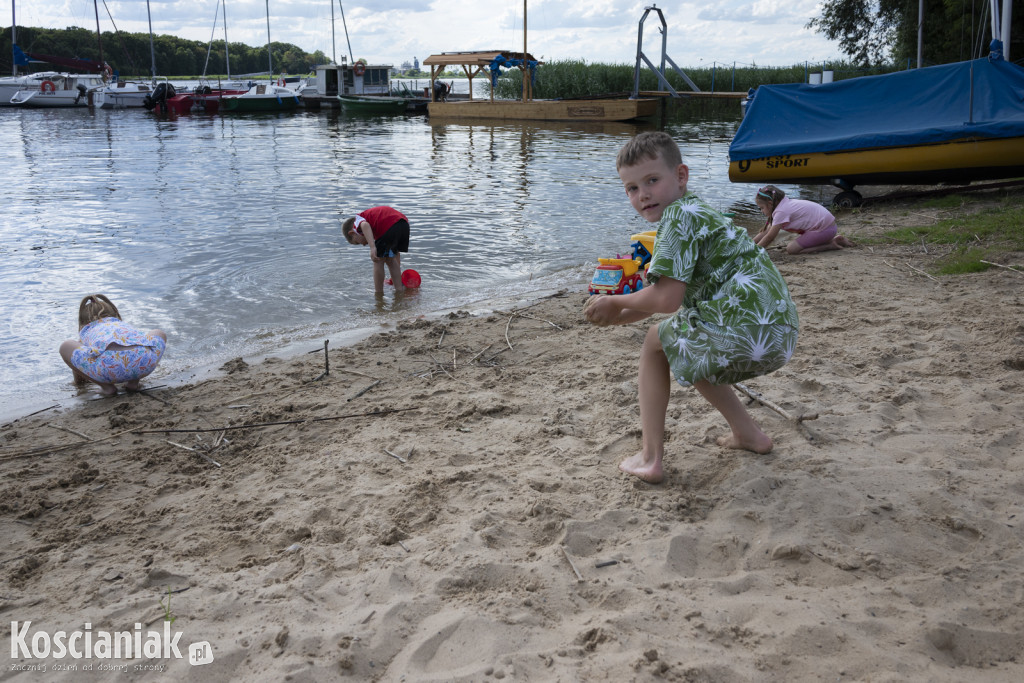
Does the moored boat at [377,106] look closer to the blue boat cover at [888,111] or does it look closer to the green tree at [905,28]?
the green tree at [905,28]

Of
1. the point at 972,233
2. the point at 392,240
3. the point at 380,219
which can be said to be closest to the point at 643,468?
the point at 392,240

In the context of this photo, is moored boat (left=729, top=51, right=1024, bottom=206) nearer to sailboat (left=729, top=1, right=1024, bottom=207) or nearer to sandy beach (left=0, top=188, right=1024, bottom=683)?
sailboat (left=729, top=1, right=1024, bottom=207)

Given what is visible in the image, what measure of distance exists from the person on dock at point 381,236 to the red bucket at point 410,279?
8.8 inches

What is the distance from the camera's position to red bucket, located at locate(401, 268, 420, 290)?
8.25 metres

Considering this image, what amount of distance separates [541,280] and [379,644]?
6.52 meters

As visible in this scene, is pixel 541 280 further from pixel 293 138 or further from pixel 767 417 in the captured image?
pixel 293 138

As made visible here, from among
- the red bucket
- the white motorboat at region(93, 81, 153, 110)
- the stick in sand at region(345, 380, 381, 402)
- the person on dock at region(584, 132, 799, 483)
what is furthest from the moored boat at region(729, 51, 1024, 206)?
the white motorboat at region(93, 81, 153, 110)

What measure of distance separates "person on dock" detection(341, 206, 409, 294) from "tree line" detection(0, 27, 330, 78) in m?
60.2

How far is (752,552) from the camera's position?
2578 mm

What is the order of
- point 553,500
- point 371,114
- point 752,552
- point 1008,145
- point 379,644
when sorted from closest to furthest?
point 379,644 → point 752,552 → point 553,500 → point 1008,145 → point 371,114

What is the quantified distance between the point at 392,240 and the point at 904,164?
7.78 metres

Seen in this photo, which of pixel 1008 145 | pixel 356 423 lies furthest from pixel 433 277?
pixel 1008 145

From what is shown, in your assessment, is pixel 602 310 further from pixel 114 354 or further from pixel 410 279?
pixel 410 279

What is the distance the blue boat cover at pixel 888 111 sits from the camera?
1055 cm
